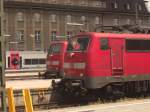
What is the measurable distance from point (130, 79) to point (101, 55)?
1.93 meters

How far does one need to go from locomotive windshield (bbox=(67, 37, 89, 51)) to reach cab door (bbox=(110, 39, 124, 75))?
1.01 metres

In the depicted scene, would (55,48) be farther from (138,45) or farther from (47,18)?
(47,18)

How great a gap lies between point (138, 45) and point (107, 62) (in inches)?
73.6

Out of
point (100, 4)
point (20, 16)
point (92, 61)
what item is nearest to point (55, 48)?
point (92, 61)

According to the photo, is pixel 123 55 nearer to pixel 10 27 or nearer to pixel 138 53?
pixel 138 53

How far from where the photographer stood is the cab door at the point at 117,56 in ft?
Result: 57.1

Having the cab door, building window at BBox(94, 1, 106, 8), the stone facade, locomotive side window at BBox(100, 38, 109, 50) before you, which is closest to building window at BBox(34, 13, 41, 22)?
the stone facade

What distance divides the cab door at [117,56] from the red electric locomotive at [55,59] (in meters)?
9.61

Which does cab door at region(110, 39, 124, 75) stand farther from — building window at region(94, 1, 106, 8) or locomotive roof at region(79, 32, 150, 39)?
building window at region(94, 1, 106, 8)

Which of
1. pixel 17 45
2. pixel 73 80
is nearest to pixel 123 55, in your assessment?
pixel 73 80

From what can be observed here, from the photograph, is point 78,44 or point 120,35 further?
point 120,35

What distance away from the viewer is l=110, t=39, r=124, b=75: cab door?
A: 17.4 meters

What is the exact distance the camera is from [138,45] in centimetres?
1839

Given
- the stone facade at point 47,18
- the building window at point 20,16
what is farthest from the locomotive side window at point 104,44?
the building window at point 20,16
